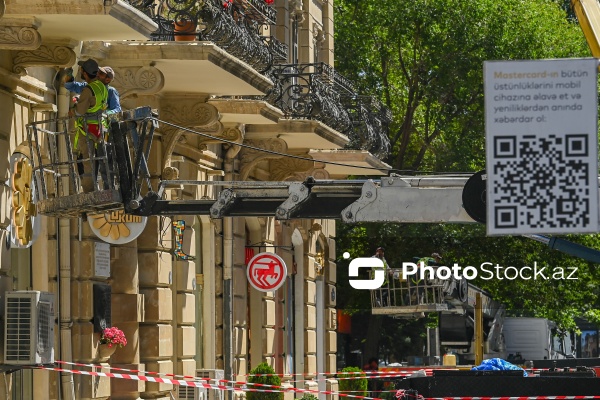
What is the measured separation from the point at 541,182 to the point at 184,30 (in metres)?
7.92

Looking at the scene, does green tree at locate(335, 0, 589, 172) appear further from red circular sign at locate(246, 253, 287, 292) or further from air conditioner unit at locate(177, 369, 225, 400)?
air conditioner unit at locate(177, 369, 225, 400)

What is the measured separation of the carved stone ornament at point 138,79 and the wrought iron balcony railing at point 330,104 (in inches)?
179

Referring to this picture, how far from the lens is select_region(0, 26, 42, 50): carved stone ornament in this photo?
50.4 ft

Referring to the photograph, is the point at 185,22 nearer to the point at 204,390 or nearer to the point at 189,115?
the point at 189,115

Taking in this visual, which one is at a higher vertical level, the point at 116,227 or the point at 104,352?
the point at 116,227

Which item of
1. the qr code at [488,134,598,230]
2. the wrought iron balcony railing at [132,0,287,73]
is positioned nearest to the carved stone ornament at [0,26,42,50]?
the wrought iron balcony railing at [132,0,287,73]

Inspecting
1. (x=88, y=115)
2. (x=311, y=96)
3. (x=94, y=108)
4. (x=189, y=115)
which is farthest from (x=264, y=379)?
(x=88, y=115)

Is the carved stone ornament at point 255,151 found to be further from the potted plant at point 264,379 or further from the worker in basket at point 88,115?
the worker in basket at point 88,115

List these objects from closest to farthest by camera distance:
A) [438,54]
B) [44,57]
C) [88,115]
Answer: [88,115], [44,57], [438,54]

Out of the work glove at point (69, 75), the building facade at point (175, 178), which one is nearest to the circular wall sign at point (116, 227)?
the building facade at point (175, 178)

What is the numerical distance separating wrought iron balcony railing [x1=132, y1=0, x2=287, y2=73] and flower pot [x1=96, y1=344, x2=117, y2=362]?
3.61 metres

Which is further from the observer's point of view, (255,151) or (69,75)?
(255,151)

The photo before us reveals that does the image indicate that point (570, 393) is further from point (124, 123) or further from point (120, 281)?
point (120, 281)

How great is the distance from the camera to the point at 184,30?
Answer: 65.4 feet
